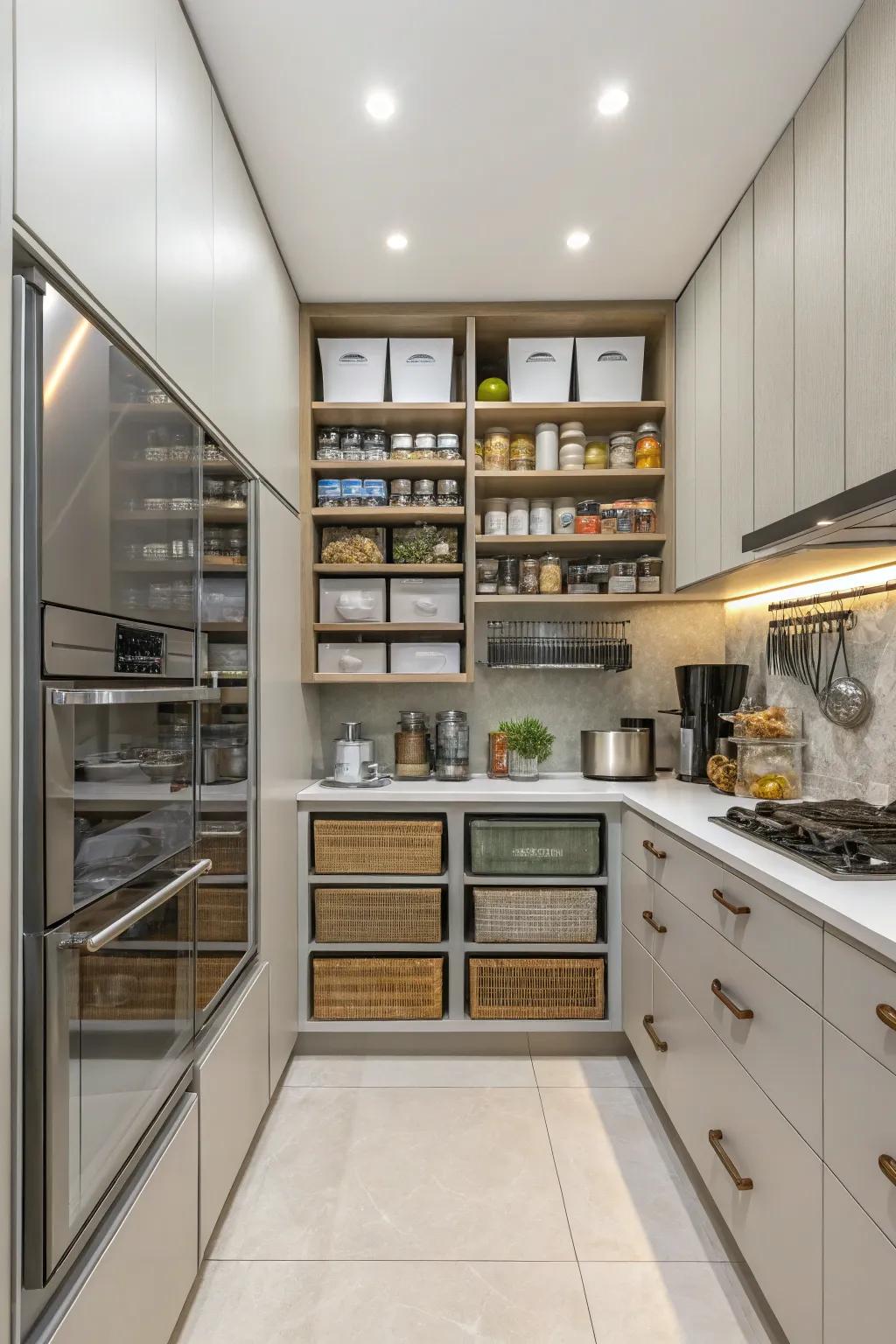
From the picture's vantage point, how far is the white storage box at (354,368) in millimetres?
2916

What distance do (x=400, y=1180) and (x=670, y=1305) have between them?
0.72m

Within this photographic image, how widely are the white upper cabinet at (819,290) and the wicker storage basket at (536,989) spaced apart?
1.69 meters

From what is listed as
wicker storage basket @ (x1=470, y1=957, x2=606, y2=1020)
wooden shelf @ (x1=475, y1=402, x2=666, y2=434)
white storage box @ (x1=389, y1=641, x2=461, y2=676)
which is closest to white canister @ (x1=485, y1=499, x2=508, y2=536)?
wooden shelf @ (x1=475, y1=402, x2=666, y2=434)

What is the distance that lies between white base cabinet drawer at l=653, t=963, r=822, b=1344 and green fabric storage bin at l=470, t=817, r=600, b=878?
67 cm

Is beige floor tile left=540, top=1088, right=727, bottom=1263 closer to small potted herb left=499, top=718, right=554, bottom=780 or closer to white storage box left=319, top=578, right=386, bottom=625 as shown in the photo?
small potted herb left=499, top=718, right=554, bottom=780

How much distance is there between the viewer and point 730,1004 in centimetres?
162

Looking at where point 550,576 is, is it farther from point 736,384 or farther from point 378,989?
point 378,989

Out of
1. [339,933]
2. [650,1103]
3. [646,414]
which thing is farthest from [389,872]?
[646,414]

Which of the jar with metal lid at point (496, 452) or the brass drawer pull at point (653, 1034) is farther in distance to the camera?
the jar with metal lid at point (496, 452)

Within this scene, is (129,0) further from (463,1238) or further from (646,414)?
(463,1238)

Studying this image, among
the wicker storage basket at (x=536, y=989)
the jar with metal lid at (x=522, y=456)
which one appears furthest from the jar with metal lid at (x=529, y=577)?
the wicker storage basket at (x=536, y=989)

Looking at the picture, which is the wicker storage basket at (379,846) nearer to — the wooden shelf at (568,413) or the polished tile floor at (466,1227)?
the polished tile floor at (466,1227)

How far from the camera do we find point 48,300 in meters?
1.02

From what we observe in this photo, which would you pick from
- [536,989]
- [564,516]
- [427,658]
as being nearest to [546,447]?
[564,516]
